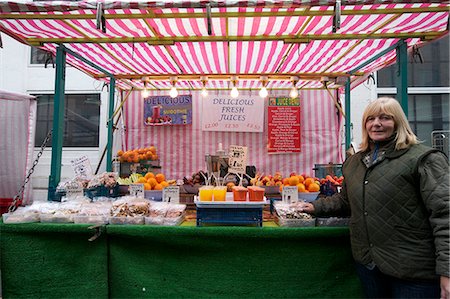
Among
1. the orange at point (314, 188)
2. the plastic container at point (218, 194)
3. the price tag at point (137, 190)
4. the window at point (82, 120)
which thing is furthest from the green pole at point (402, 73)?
the window at point (82, 120)

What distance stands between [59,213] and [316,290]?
97.1 inches

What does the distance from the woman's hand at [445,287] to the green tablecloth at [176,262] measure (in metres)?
0.82

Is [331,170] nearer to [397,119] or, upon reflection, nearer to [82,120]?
[397,119]

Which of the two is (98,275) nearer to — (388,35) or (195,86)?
(388,35)

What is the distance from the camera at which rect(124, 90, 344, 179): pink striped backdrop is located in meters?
6.42

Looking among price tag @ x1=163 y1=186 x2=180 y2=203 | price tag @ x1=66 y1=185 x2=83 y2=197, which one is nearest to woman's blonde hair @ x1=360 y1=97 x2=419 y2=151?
price tag @ x1=163 y1=186 x2=180 y2=203

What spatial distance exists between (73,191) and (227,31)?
8.40 ft

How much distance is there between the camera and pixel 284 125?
253 inches

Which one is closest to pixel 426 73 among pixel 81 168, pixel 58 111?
pixel 81 168

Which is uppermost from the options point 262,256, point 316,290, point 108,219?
point 108,219

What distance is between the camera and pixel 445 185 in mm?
1742

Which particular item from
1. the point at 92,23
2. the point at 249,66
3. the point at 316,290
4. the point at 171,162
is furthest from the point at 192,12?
the point at 171,162

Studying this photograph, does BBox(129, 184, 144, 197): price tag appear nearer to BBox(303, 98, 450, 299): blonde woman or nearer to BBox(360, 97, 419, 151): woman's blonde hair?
BBox(303, 98, 450, 299): blonde woman

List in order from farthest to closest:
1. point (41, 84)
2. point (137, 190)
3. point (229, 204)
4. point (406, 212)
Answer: point (41, 84), point (137, 190), point (229, 204), point (406, 212)
